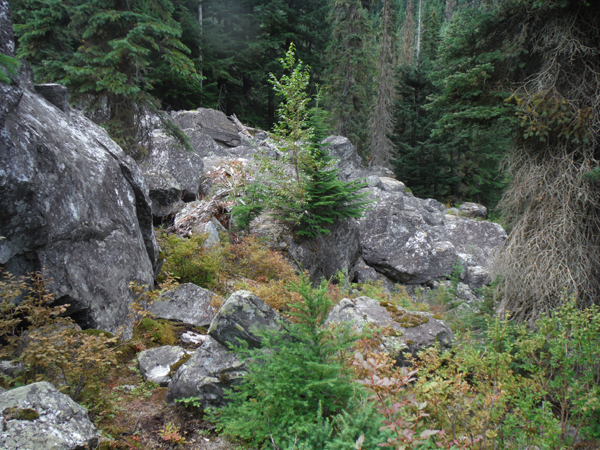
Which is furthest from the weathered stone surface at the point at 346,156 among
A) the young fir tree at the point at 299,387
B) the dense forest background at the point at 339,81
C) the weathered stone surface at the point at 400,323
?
the young fir tree at the point at 299,387

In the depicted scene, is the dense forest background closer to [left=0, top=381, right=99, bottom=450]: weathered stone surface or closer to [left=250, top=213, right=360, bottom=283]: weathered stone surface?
[left=250, top=213, right=360, bottom=283]: weathered stone surface

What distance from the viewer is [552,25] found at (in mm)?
5574

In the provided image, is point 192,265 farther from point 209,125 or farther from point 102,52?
point 209,125

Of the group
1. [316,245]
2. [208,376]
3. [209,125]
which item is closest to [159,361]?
[208,376]

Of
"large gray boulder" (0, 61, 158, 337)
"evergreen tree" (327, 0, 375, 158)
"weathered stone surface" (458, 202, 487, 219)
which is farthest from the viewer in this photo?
"evergreen tree" (327, 0, 375, 158)

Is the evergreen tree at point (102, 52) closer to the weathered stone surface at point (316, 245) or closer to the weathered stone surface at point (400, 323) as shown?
the weathered stone surface at point (316, 245)

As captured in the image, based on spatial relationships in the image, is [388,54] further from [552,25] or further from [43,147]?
[43,147]

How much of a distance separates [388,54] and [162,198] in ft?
71.1

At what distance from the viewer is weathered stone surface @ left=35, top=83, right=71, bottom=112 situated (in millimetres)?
5182

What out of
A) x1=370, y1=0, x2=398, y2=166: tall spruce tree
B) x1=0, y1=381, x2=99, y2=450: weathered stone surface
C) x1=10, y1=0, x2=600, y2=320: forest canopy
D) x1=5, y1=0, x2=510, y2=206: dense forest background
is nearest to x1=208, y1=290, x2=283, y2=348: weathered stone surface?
x1=0, y1=381, x2=99, y2=450: weathered stone surface

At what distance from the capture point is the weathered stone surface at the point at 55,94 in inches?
204

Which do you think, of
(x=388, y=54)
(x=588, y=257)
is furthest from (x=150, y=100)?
(x=388, y=54)

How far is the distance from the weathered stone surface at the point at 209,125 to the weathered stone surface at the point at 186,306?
11.5 metres

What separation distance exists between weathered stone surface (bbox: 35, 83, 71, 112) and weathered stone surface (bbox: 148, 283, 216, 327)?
3259 millimetres
